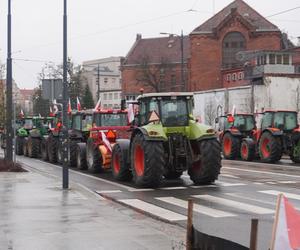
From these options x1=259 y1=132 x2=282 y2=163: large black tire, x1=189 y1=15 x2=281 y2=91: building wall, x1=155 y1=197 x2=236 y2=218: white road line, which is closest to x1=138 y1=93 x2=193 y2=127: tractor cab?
x1=155 y1=197 x2=236 y2=218: white road line

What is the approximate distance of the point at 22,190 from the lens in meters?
14.9

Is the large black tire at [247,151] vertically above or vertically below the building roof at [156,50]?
below

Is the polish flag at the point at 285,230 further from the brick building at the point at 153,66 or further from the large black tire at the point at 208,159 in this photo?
the brick building at the point at 153,66

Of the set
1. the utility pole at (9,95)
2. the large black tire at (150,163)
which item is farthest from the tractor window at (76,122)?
the large black tire at (150,163)

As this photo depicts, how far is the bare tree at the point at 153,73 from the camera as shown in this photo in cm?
9625

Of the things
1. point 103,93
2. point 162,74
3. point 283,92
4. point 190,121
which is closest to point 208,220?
point 190,121

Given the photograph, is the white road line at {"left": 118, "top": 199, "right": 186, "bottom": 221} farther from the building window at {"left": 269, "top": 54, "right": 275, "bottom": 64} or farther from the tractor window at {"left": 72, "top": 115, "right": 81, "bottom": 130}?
the building window at {"left": 269, "top": 54, "right": 275, "bottom": 64}

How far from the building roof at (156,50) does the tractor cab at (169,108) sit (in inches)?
3302

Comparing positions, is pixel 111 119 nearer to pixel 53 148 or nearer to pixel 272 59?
pixel 53 148

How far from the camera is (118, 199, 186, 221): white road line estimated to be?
427 inches

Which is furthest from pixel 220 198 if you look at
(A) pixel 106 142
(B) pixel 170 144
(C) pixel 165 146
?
(A) pixel 106 142

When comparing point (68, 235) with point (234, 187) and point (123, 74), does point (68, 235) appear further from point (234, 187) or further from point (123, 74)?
point (123, 74)

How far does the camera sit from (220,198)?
1340 centimetres

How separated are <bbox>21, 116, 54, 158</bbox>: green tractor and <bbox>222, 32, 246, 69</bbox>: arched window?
155 feet
